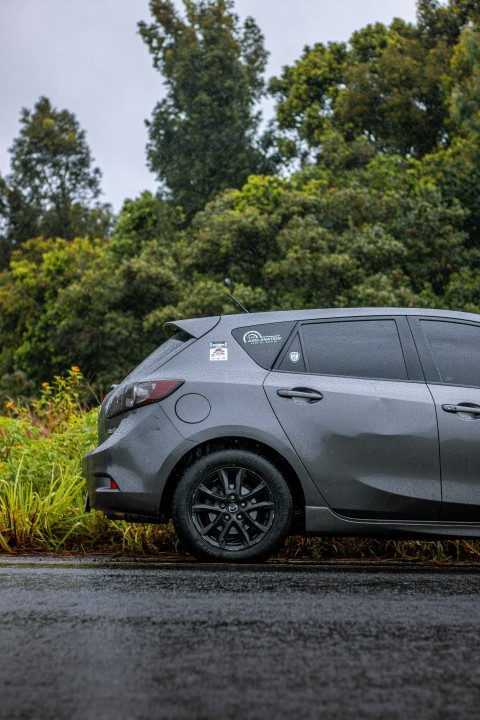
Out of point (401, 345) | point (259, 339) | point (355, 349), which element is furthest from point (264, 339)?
point (401, 345)

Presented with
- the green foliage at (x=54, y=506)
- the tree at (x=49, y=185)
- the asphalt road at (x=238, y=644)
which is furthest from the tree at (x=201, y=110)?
the asphalt road at (x=238, y=644)

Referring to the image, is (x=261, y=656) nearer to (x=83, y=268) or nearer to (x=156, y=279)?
(x=156, y=279)

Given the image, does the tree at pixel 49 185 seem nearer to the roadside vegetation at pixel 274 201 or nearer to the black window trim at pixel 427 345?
the roadside vegetation at pixel 274 201

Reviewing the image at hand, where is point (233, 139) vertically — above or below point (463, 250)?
above

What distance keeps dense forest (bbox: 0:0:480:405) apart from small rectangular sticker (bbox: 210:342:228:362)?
22.1 m

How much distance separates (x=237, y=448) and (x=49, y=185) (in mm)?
52818

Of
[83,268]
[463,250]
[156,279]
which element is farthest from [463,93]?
[83,268]

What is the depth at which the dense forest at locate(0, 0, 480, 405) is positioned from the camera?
1210 inches

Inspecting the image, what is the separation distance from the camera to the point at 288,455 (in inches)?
263

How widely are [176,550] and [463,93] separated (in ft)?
80.7

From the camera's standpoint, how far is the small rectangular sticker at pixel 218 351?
696 centimetres

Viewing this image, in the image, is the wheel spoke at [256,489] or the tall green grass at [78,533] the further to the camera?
the tall green grass at [78,533]

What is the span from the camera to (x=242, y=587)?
5727 mm

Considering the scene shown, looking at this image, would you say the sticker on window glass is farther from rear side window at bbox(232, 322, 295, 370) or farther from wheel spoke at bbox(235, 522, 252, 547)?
wheel spoke at bbox(235, 522, 252, 547)
